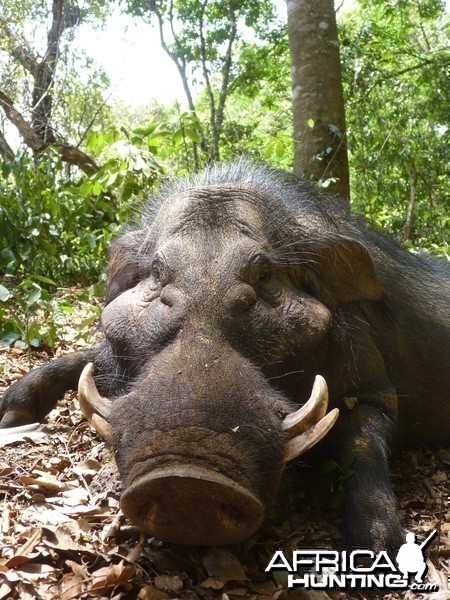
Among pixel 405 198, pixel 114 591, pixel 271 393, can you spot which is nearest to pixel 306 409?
pixel 271 393

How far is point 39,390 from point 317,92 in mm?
3705

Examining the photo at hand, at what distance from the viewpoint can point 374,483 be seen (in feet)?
9.21

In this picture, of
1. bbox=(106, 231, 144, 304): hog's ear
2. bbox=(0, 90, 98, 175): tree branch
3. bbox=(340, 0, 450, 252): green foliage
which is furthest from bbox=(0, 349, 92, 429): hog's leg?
bbox=(340, 0, 450, 252): green foliage

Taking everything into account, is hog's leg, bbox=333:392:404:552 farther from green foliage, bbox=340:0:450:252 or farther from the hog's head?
green foliage, bbox=340:0:450:252

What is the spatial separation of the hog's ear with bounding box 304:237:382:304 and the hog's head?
1 centimetres

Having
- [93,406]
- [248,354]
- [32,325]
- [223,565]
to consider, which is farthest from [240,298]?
[32,325]

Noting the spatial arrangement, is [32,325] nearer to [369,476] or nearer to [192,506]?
[369,476]

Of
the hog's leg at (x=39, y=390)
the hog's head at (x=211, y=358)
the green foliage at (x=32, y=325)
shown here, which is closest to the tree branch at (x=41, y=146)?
the green foliage at (x=32, y=325)

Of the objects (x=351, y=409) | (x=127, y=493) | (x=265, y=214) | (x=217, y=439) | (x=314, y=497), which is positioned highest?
(x=265, y=214)

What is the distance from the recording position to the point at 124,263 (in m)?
3.49

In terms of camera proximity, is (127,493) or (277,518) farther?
(277,518)

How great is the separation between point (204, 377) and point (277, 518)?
92cm

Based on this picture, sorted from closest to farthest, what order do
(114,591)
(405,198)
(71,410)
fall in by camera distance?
(114,591), (71,410), (405,198)

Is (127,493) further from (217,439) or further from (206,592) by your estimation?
(206,592)
